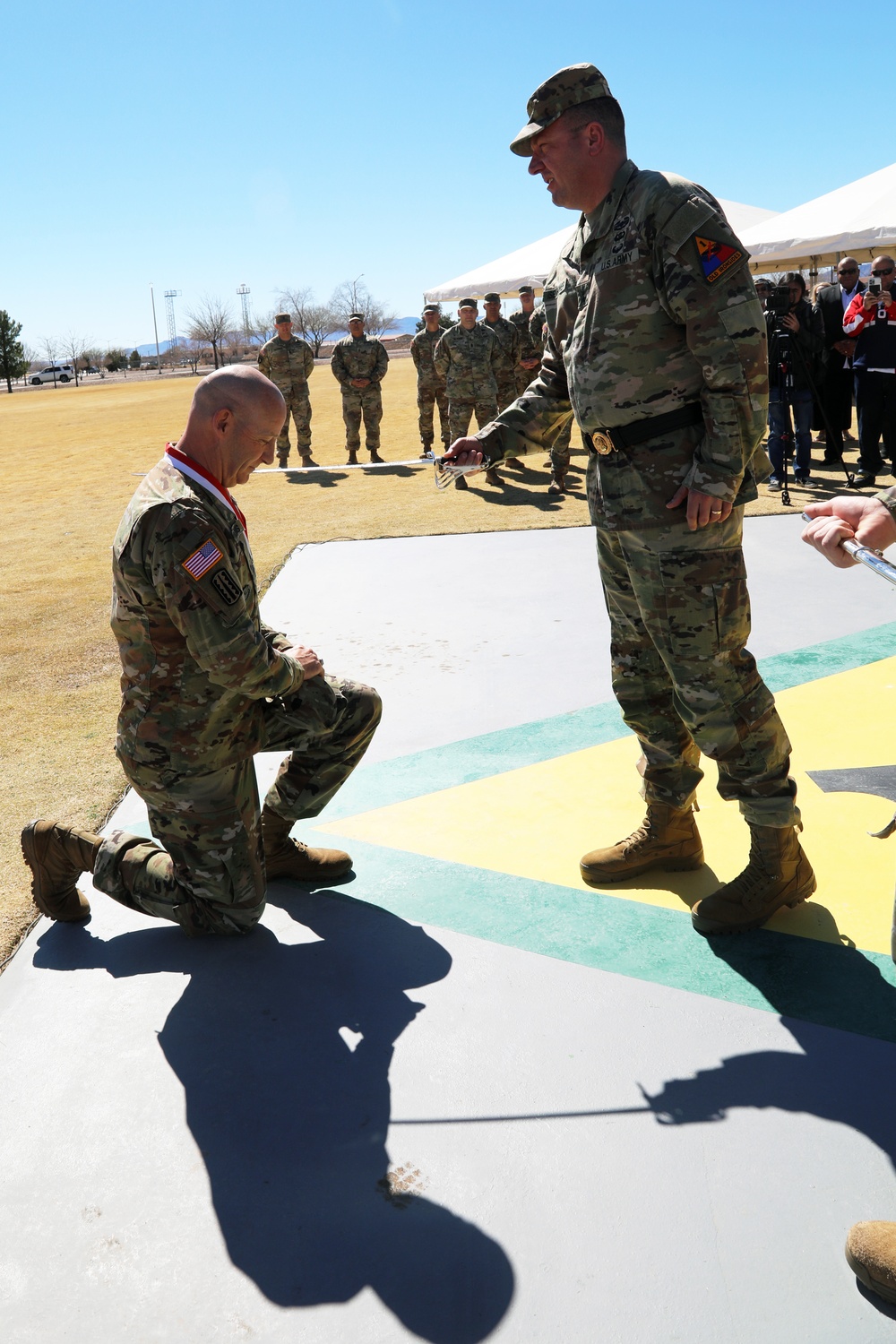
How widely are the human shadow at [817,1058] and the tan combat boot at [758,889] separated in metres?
0.09

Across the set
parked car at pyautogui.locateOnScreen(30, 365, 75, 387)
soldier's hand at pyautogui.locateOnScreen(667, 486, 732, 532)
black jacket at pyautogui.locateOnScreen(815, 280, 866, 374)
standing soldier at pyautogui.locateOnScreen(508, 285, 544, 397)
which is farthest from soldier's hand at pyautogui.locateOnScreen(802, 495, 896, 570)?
parked car at pyautogui.locateOnScreen(30, 365, 75, 387)

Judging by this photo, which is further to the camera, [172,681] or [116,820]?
[116,820]

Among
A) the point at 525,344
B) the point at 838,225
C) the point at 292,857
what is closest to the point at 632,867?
the point at 292,857

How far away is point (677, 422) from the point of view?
254cm

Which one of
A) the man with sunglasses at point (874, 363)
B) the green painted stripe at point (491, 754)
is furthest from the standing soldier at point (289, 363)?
the green painted stripe at point (491, 754)

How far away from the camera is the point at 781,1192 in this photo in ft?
6.07

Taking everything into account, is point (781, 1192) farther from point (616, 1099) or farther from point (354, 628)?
point (354, 628)

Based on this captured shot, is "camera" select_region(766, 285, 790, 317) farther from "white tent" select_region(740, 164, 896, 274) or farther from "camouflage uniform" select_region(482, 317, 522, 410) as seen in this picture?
"white tent" select_region(740, 164, 896, 274)

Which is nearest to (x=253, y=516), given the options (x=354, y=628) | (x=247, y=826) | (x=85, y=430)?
(x=354, y=628)

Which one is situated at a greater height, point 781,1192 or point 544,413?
point 544,413

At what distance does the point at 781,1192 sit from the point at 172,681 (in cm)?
172

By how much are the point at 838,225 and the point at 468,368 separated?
23.7ft

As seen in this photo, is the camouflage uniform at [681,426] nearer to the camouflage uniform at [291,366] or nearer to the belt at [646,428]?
the belt at [646,428]

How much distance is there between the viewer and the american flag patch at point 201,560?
7.76ft
